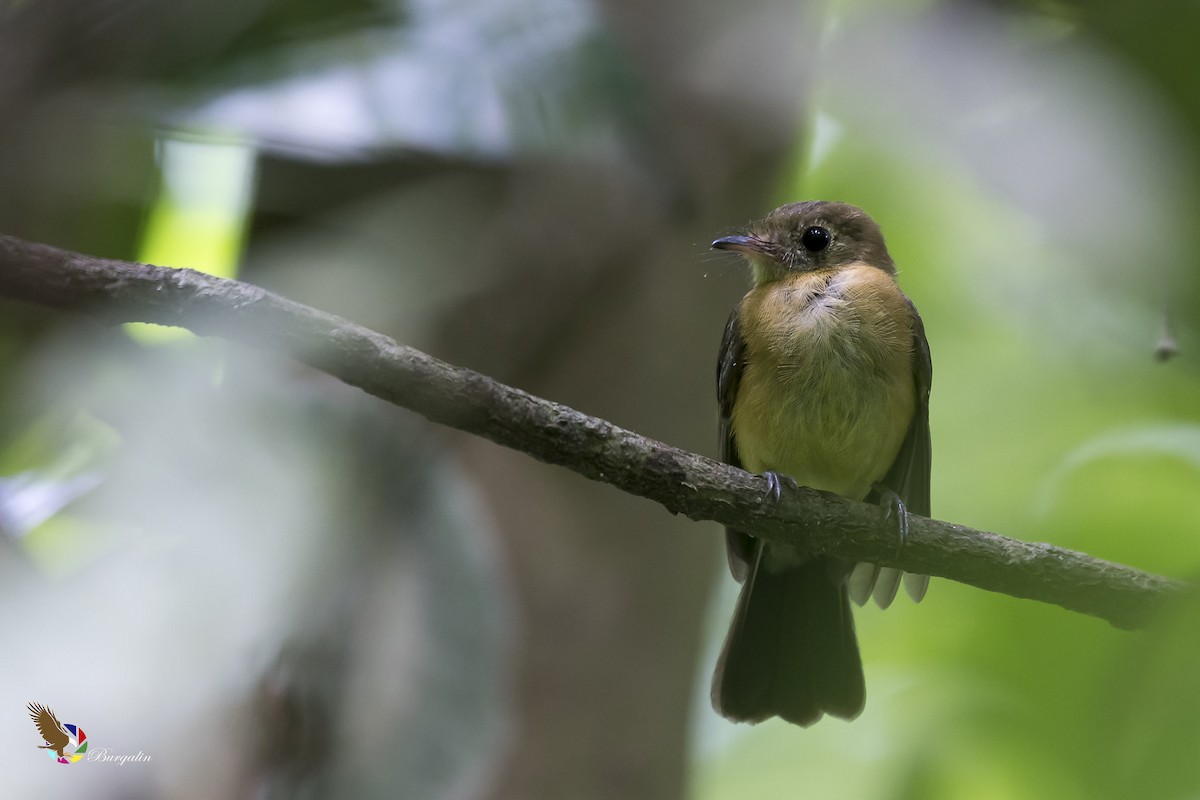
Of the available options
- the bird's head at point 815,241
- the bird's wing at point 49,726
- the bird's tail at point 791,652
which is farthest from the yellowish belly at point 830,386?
the bird's wing at point 49,726

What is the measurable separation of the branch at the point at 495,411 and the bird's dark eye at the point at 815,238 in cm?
139

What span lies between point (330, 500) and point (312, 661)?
424 millimetres

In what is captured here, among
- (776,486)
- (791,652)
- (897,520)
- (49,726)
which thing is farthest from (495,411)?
(791,652)

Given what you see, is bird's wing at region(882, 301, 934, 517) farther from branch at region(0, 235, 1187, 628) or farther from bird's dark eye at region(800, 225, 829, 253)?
branch at region(0, 235, 1187, 628)

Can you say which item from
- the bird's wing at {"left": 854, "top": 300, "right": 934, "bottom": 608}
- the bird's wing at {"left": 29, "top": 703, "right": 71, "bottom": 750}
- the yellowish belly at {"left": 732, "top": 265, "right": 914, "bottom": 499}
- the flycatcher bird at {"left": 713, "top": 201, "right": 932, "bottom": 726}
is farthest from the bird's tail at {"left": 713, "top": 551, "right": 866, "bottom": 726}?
the bird's wing at {"left": 29, "top": 703, "right": 71, "bottom": 750}

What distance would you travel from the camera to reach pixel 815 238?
10.8 feet

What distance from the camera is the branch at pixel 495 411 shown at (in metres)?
1.72

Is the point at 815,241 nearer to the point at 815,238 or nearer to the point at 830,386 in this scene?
the point at 815,238

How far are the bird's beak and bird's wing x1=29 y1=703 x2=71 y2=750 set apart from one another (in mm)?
2231

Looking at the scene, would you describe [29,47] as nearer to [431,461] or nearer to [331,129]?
[331,129]

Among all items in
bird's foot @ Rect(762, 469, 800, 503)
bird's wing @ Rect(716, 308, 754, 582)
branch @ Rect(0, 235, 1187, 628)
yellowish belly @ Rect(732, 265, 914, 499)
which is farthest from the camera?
bird's wing @ Rect(716, 308, 754, 582)

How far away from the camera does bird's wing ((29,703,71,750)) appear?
2.21m

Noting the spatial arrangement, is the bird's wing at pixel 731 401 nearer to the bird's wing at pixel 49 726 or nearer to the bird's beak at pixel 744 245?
the bird's beak at pixel 744 245

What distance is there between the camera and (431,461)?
9.75 feet
